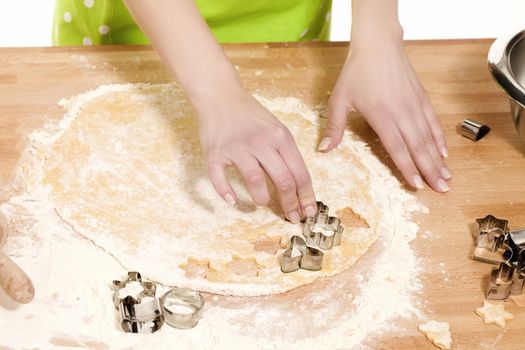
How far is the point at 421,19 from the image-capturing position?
296 cm

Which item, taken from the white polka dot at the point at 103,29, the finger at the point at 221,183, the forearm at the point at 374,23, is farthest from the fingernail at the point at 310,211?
the white polka dot at the point at 103,29

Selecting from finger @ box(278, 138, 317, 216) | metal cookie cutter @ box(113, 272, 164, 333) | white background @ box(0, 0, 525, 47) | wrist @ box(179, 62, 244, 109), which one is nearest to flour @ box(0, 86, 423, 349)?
metal cookie cutter @ box(113, 272, 164, 333)

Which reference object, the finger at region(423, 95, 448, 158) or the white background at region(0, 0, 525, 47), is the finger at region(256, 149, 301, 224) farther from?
the white background at region(0, 0, 525, 47)

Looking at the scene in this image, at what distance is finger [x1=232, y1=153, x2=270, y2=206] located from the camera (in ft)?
3.48

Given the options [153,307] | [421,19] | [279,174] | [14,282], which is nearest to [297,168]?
[279,174]

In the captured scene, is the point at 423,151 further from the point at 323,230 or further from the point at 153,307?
the point at 153,307

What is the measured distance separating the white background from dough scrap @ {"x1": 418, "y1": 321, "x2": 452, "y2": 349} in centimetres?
196

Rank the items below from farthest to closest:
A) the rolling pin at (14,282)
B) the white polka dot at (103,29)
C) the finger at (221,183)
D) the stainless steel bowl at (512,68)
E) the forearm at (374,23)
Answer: the white polka dot at (103,29) < the forearm at (374,23) < the stainless steel bowl at (512,68) < the finger at (221,183) < the rolling pin at (14,282)

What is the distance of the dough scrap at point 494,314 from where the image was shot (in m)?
1.01

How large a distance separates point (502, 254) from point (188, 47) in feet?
1.73

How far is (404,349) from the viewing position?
97cm

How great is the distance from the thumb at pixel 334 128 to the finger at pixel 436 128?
132 millimetres

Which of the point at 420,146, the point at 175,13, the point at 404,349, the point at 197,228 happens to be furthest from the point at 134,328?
the point at 420,146

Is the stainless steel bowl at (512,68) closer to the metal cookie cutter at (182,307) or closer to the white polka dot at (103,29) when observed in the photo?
the metal cookie cutter at (182,307)
